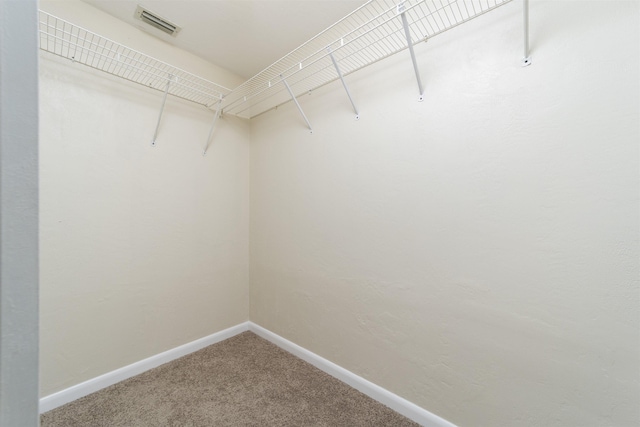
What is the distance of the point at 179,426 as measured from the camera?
1312 millimetres

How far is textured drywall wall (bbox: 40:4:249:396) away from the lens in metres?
1.42

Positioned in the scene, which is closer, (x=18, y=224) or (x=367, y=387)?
(x=18, y=224)

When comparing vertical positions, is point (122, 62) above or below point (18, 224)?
above

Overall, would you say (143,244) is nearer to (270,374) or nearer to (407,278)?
(270,374)

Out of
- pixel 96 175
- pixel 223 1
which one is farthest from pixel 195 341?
pixel 223 1

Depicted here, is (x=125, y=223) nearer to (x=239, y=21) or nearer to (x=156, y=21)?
(x=156, y=21)

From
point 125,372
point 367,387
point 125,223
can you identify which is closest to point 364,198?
point 367,387

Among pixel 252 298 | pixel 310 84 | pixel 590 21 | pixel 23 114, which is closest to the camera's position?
pixel 23 114

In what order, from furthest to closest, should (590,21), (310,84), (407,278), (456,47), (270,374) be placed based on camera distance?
(310,84) < (270,374) < (407,278) < (456,47) < (590,21)

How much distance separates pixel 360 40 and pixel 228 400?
7.33ft

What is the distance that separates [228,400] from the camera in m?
1.49

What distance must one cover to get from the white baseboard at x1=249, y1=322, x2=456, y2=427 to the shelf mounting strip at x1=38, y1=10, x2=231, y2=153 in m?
1.70

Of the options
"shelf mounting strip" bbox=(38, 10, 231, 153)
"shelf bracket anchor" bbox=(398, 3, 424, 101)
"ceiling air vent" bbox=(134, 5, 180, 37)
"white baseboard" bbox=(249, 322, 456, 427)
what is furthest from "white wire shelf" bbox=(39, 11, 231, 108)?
"white baseboard" bbox=(249, 322, 456, 427)

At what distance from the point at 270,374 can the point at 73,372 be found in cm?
113
